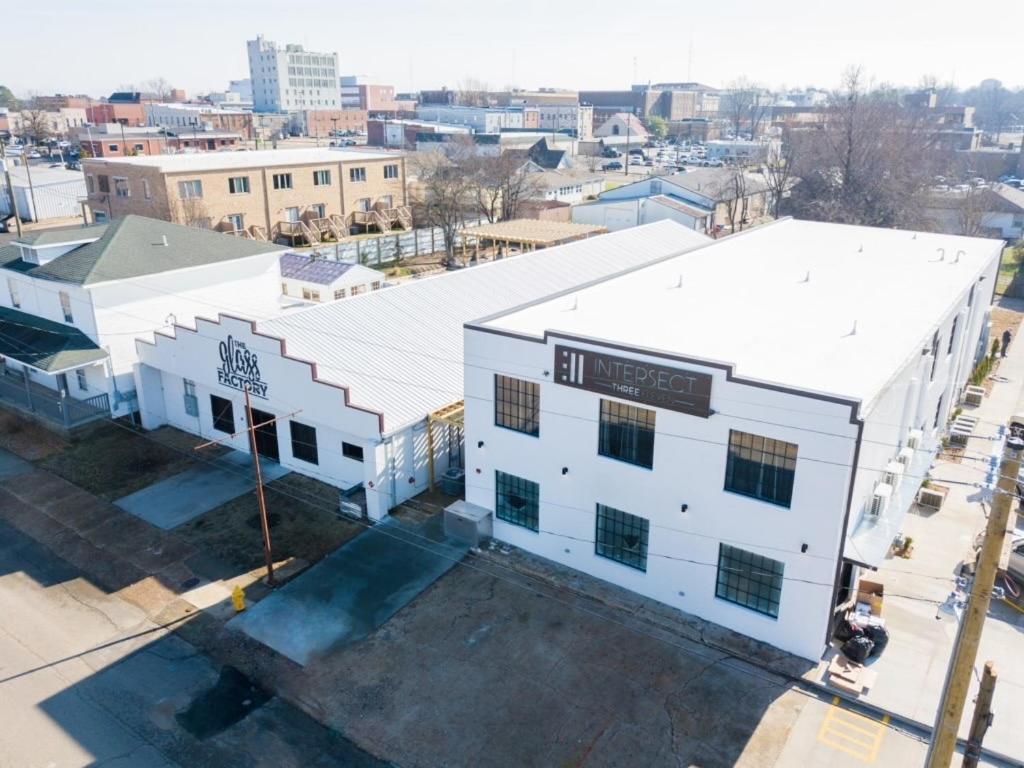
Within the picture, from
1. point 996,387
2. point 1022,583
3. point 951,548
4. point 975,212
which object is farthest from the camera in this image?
point 975,212

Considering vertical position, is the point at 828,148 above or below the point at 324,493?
above

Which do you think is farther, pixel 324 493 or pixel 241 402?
pixel 241 402

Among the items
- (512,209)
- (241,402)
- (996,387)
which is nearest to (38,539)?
(241,402)

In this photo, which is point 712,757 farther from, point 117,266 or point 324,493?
point 117,266

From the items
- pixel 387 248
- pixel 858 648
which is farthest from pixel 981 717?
pixel 387 248

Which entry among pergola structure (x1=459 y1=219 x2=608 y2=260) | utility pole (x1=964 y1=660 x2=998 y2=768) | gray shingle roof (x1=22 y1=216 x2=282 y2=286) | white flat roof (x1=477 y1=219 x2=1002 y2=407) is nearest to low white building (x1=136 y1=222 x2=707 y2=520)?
gray shingle roof (x1=22 y1=216 x2=282 y2=286)

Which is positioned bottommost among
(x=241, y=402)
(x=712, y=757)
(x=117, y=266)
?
(x=712, y=757)

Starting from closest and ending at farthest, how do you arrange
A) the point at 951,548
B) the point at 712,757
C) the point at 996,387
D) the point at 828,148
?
the point at 712,757 < the point at 951,548 < the point at 996,387 < the point at 828,148
